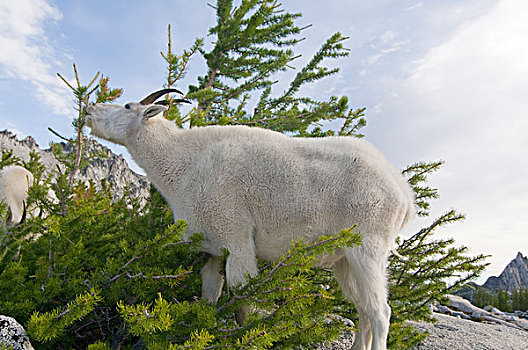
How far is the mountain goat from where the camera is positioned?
352 centimetres

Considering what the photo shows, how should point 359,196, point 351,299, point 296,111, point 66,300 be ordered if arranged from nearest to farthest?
point 66,300 < point 359,196 < point 351,299 < point 296,111

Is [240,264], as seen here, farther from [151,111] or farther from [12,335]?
[151,111]

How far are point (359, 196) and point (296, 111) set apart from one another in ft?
11.7

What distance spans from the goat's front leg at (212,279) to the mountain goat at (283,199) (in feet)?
0.03

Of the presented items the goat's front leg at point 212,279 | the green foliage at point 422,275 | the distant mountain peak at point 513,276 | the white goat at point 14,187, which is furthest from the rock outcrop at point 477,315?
the distant mountain peak at point 513,276

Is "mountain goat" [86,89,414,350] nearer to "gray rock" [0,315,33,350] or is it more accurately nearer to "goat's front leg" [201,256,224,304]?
"goat's front leg" [201,256,224,304]

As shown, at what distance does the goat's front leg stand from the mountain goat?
0.01 meters

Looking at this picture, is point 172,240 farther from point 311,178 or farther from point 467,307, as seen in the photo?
point 467,307

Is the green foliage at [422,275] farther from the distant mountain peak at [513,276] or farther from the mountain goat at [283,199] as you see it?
the distant mountain peak at [513,276]

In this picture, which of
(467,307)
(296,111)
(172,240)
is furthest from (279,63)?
(467,307)

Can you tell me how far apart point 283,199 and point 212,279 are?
120cm

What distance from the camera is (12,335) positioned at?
236 cm

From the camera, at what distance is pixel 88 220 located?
122 inches

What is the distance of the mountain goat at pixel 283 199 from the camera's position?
3.52 m
